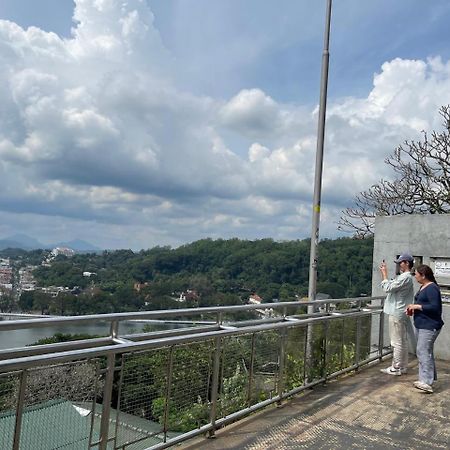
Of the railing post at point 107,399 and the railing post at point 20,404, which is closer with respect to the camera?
the railing post at point 20,404

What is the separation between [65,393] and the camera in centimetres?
318

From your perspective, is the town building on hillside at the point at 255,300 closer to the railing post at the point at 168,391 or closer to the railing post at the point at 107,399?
the railing post at the point at 168,391

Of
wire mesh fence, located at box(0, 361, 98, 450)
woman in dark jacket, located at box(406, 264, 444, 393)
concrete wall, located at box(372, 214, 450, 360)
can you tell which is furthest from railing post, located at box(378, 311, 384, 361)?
wire mesh fence, located at box(0, 361, 98, 450)

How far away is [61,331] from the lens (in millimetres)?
3730

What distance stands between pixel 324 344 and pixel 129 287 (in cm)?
1808

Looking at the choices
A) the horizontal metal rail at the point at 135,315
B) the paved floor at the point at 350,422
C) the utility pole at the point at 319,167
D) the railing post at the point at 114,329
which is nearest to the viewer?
the horizontal metal rail at the point at 135,315

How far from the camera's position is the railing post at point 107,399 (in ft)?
11.1

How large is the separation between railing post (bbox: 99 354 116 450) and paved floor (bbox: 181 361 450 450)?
89 cm

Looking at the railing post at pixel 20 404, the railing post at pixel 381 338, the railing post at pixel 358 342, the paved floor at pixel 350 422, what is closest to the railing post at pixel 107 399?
the railing post at pixel 20 404

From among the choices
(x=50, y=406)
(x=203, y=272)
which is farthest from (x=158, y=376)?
(x=203, y=272)

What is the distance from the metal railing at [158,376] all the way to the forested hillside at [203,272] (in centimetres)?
962

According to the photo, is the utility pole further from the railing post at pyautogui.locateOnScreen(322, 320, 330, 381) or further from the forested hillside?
the forested hillside

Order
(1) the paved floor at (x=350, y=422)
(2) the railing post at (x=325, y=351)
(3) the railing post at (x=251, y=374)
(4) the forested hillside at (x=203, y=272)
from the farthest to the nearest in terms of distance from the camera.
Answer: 1. (4) the forested hillside at (x=203, y=272)
2. (2) the railing post at (x=325, y=351)
3. (3) the railing post at (x=251, y=374)
4. (1) the paved floor at (x=350, y=422)

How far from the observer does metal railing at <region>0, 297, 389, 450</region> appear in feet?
9.82
